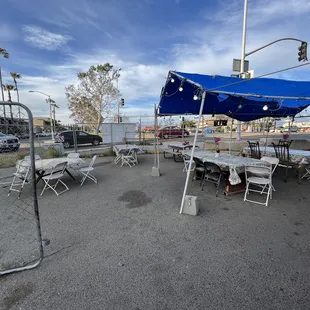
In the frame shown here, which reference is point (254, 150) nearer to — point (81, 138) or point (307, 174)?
point (307, 174)

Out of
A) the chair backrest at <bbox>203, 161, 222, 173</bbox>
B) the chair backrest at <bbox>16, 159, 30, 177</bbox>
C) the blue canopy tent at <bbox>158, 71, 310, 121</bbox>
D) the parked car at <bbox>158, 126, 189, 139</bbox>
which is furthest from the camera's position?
the parked car at <bbox>158, 126, 189, 139</bbox>

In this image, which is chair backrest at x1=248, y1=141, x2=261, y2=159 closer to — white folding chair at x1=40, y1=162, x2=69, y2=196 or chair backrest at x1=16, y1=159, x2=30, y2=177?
white folding chair at x1=40, y1=162, x2=69, y2=196

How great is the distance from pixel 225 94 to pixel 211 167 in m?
1.72

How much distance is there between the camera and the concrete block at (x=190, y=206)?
3.36 m

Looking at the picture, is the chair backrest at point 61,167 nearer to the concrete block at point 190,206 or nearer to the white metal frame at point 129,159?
the white metal frame at point 129,159

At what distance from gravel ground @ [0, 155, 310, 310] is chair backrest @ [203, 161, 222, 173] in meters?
0.73

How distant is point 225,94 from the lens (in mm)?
3775

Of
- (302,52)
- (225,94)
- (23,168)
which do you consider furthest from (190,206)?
(302,52)

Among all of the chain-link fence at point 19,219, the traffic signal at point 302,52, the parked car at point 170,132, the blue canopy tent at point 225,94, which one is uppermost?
the traffic signal at point 302,52

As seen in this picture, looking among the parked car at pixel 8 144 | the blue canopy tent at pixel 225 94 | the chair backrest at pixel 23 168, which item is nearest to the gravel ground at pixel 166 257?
the blue canopy tent at pixel 225 94

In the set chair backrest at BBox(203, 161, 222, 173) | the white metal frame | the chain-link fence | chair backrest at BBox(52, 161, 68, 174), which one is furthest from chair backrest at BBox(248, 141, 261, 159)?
the chain-link fence

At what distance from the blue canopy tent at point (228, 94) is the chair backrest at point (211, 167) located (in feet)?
5.13

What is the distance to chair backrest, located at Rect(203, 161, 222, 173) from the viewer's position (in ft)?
14.3

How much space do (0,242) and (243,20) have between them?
A: 13697 mm
